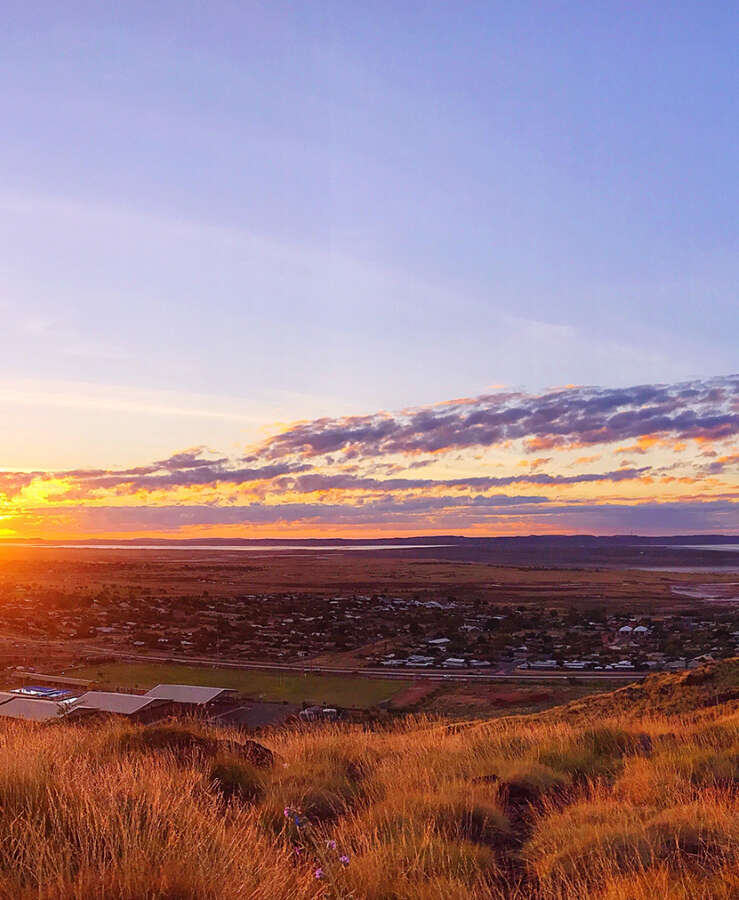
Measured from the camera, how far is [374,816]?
6605 millimetres

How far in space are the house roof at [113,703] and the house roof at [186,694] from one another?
2679mm

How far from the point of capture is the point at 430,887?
15.2 ft

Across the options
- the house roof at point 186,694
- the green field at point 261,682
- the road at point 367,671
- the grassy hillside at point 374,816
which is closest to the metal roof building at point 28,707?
the house roof at point 186,694

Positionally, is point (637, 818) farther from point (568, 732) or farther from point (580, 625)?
point (580, 625)

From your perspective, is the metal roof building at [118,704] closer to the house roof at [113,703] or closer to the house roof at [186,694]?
the house roof at [113,703]

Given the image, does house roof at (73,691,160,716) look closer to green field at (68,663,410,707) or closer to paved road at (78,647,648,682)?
green field at (68,663,410,707)

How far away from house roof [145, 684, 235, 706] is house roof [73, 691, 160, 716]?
2.68 metres

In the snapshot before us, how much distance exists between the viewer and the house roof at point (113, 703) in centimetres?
2608

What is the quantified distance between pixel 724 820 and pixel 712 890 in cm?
162

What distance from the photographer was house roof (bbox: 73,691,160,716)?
85.6 ft

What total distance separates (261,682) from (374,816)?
3788 centimetres

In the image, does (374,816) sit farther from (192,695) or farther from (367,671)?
(367,671)

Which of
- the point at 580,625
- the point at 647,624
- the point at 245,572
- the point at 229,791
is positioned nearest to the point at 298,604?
the point at 580,625

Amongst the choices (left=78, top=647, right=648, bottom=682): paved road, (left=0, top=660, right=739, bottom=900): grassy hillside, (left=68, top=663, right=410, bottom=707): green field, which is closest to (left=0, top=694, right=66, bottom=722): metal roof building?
(left=68, top=663, right=410, bottom=707): green field
